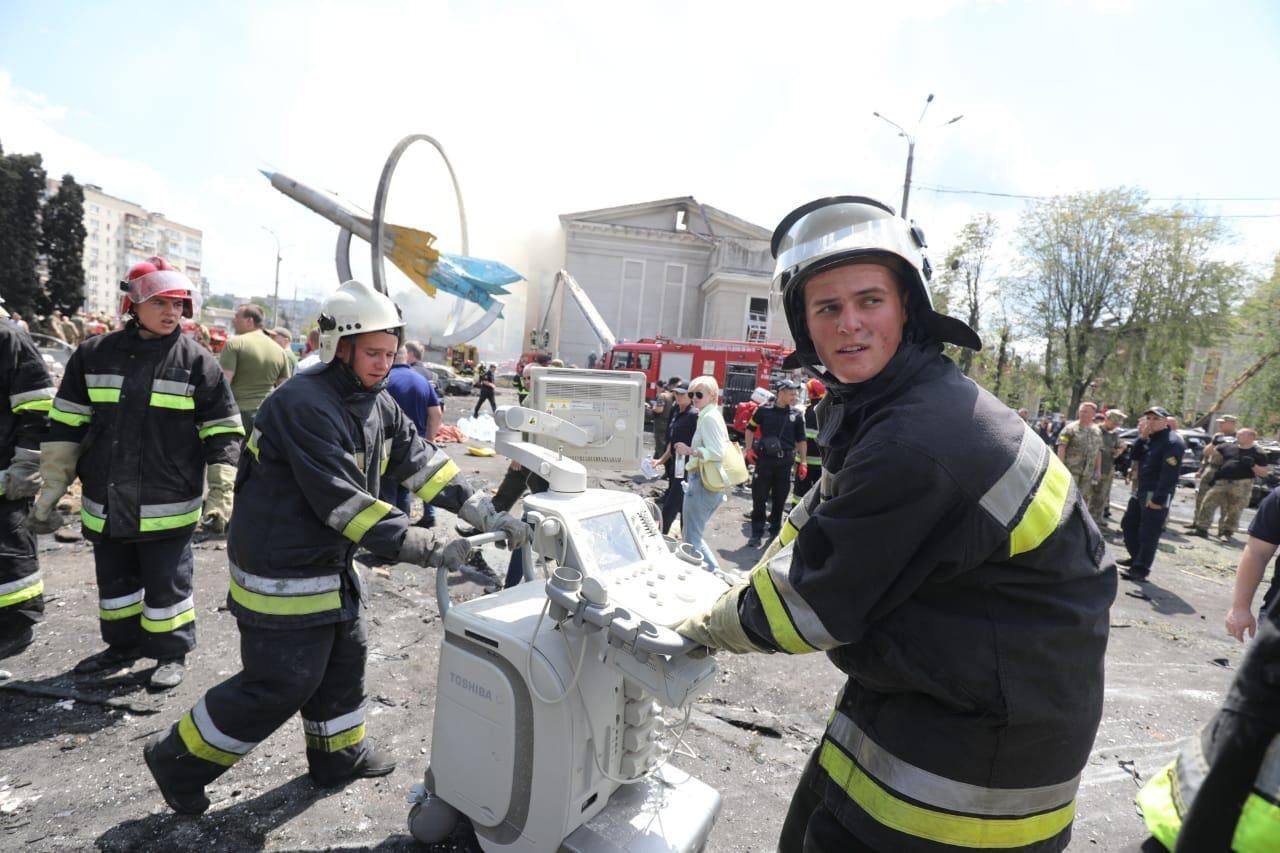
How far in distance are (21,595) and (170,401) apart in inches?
53.5

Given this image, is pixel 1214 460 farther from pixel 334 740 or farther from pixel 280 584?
pixel 280 584

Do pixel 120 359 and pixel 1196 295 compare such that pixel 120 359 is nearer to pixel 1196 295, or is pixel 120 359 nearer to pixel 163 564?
pixel 163 564

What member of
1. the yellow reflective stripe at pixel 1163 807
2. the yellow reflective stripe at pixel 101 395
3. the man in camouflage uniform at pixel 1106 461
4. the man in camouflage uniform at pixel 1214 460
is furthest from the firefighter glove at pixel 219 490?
the man in camouflage uniform at pixel 1214 460

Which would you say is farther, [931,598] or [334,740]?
[334,740]

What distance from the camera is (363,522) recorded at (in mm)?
2238

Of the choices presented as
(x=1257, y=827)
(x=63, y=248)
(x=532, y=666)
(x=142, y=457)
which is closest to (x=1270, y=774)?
(x=1257, y=827)

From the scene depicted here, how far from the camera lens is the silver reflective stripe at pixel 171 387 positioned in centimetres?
318

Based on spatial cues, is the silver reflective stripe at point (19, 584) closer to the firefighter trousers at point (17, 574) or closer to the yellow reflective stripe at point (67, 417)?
the firefighter trousers at point (17, 574)

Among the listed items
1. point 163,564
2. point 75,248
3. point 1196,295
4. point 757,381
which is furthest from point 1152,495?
point 75,248

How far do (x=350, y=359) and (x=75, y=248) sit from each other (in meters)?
43.2

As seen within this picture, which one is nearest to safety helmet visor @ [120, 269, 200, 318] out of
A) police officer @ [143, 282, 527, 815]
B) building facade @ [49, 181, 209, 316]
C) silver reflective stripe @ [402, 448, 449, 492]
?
police officer @ [143, 282, 527, 815]

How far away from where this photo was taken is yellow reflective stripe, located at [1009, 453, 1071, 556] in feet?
3.97

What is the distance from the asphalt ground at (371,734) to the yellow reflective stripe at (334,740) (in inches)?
8.0

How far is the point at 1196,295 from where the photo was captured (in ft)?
76.0
